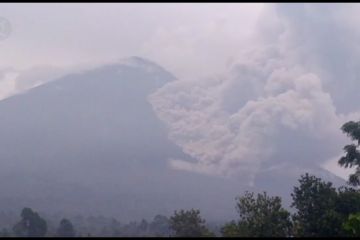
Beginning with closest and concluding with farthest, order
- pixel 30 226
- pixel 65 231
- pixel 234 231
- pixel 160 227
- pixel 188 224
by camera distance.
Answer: pixel 234 231
pixel 188 224
pixel 30 226
pixel 65 231
pixel 160 227

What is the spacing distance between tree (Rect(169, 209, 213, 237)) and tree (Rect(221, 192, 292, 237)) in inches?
52.7

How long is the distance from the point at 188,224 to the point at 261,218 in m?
→ 3.24

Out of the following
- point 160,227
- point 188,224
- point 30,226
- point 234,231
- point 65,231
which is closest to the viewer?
point 234,231

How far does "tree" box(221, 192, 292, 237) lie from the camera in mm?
22197

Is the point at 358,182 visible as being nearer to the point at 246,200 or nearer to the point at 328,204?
the point at 328,204

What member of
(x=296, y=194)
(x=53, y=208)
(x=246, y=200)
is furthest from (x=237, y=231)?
(x=53, y=208)

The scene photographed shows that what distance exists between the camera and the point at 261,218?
22.3 m

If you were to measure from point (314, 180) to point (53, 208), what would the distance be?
75.7 meters

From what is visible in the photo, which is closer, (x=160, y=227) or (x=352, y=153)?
(x=352, y=153)

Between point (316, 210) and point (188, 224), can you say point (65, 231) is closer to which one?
point (188, 224)

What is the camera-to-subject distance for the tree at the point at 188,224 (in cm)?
2392

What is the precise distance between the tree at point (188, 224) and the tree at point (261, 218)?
52.7 inches

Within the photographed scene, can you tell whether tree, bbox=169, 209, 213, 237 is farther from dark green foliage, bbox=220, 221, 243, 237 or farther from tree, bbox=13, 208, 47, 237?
tree, bbox=13, 208, 47, 237

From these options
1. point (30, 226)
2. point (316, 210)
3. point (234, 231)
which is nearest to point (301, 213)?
point (316, 210)
